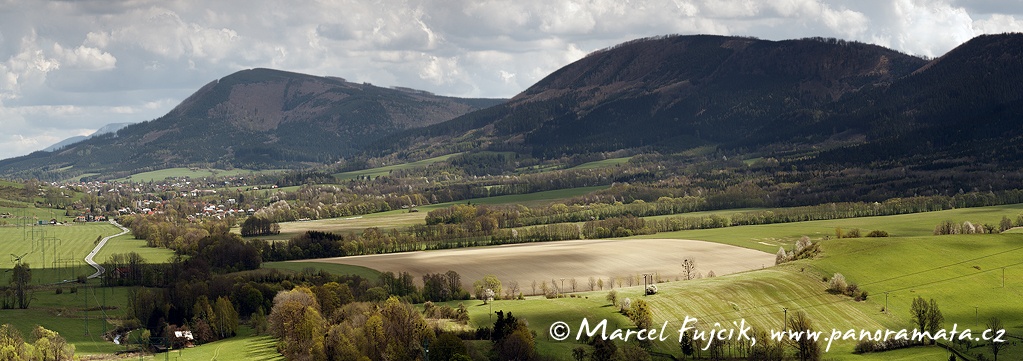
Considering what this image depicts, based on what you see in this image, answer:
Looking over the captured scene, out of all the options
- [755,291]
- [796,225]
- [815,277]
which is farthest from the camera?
[796,225]

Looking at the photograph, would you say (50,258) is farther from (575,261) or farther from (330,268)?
(575,261)

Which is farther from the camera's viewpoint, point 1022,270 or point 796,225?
point 796,225

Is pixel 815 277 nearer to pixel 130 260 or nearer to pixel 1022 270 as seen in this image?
pixel 1022 270

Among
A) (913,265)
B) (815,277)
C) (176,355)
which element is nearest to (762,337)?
(815,277)

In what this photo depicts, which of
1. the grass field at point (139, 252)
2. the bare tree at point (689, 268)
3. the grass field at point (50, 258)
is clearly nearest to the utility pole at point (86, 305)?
the grass field at point (50, 258)

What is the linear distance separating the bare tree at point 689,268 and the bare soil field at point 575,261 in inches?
34.8

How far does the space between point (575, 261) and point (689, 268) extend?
16.4 m

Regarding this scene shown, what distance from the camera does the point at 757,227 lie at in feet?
623

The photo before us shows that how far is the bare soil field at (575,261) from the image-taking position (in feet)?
454

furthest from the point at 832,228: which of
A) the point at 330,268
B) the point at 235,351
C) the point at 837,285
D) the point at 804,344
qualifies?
the point at 235,351

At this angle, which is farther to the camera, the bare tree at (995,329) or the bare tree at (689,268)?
the bare tree at (689,268)

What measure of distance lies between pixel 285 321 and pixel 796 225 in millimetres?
109469

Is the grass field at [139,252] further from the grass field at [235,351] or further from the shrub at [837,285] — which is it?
the shrub at [837,285]

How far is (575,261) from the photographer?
148 m
